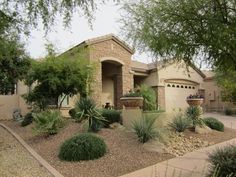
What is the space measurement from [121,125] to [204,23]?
8.34 meters

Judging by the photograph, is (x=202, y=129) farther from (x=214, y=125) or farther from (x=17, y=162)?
(x=17, y=162)

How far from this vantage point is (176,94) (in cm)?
3045

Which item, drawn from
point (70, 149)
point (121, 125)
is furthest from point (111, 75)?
point (70, 149)

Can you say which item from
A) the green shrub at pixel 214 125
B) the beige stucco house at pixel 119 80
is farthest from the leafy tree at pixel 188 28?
the beige stucco house at pixel 119 80

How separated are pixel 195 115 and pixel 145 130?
4.46 m

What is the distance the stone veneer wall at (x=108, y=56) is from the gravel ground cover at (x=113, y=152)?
7330 millimetres

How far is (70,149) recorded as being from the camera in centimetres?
1099

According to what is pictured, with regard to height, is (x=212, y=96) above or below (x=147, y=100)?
above

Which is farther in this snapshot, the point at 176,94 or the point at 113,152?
the point at 176,94

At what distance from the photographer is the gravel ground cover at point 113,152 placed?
9938mm

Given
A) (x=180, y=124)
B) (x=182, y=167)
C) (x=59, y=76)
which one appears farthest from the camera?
(x=59, y=76)

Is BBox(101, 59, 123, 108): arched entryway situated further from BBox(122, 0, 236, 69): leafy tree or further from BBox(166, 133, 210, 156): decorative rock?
BBox(122, 0, 236, 69): leafy tree

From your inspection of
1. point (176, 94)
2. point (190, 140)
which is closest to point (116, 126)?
point (190, 140)

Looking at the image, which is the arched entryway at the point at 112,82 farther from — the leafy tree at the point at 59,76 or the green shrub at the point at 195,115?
the green shrub at the point at 195,115
